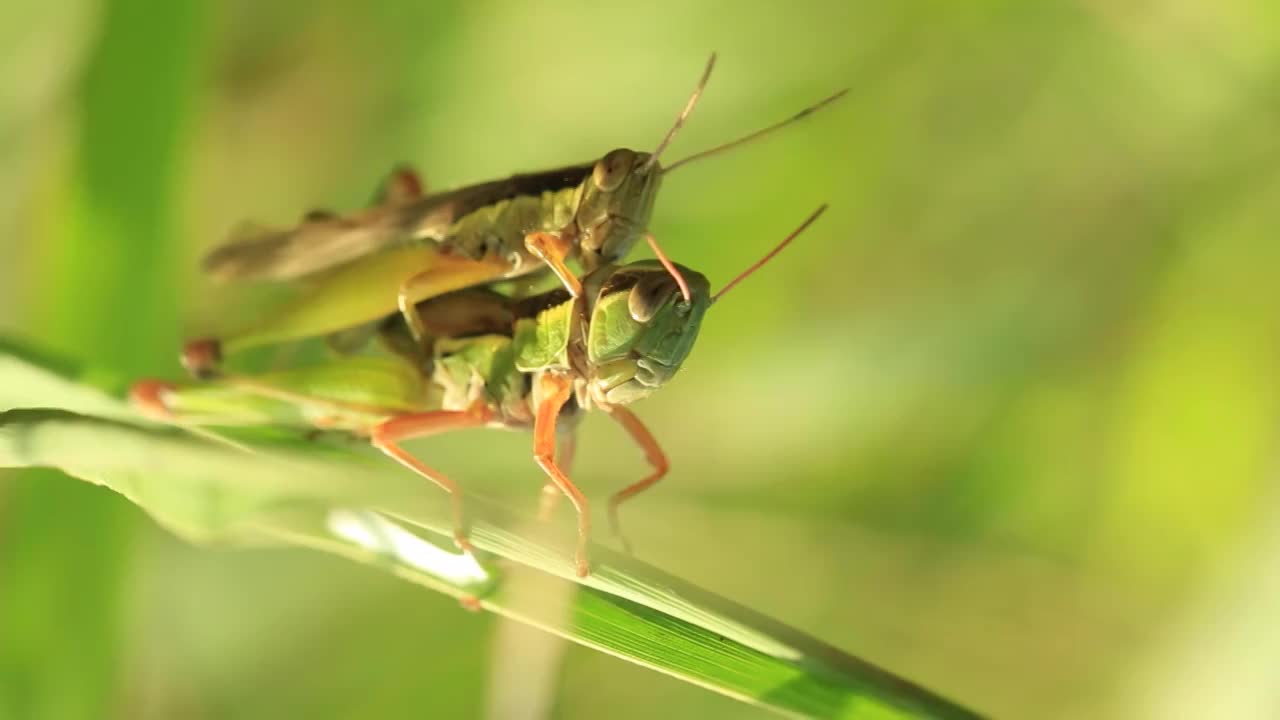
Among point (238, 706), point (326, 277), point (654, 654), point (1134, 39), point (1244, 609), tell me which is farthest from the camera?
point (1134, 39)

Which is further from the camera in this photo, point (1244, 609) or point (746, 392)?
point (746, 392)

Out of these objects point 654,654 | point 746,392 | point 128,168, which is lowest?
point 654,654

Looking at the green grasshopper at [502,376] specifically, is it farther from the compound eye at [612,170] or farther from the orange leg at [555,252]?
the compound eye at [612,170]

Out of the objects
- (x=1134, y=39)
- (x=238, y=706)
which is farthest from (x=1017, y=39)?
(x=238, y=706)

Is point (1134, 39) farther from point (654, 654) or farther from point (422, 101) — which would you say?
point (654, 654)

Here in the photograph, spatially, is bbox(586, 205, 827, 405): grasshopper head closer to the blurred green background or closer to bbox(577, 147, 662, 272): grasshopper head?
bbox(577, 147, 662, 272): grasshopper head

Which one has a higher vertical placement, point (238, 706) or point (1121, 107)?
point (1121, 107)

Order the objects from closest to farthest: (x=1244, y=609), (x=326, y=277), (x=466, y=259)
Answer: (x=466, y=259)
(x=326, y=277)
(x=1244, y=609)

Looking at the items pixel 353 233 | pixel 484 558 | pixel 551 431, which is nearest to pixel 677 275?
pixel 551 431
